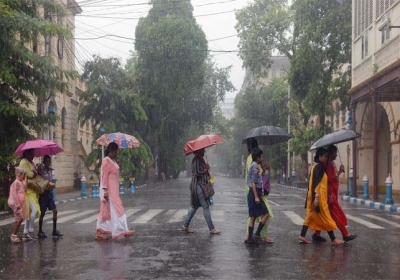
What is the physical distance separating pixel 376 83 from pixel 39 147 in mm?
15557

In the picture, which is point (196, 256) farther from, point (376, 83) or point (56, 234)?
point (376, 83)

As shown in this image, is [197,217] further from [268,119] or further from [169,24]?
[268,119]

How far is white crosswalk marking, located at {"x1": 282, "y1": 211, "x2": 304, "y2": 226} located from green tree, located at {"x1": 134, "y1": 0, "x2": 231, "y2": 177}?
27989mm

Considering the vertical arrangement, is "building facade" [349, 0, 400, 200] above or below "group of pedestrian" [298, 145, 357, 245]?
above

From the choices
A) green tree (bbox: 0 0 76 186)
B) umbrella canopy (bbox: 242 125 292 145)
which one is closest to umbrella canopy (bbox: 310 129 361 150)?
umbrella canopy (bbox: 242 125 292 145)

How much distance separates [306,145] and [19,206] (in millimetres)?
30666

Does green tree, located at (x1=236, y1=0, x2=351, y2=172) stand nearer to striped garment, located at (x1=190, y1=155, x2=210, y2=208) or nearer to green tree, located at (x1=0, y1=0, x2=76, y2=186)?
green tree, located at (x1=0, y1=0, x2=76, y2=186)

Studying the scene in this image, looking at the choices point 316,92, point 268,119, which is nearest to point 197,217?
point 316,92

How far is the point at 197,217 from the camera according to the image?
1509 centimetres

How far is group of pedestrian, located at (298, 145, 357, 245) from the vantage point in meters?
9.70

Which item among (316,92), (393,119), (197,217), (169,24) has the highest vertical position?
(169,24)

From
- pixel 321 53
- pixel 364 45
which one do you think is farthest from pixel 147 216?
pixel 321 53

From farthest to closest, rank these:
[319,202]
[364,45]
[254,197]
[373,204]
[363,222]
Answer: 1. [364,45]
2. [373,204]
3. [363,222]
4. [319,202]
5. [254,197]

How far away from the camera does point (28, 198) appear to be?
10555 millimetres
